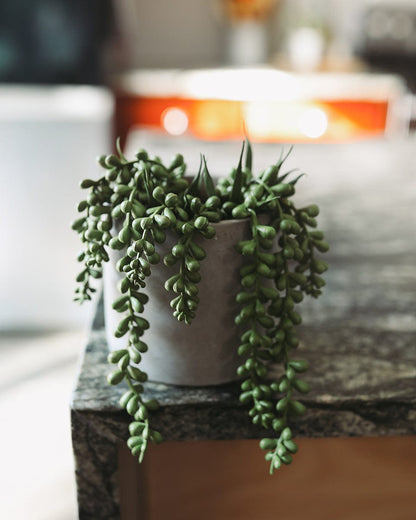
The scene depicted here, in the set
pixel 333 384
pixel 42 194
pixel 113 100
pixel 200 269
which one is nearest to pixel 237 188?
pixel 200 269

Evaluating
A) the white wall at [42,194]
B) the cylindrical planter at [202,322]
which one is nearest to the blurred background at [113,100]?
the white wall at [42,194]

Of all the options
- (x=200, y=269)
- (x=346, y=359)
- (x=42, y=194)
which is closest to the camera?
(x=200, y=269)

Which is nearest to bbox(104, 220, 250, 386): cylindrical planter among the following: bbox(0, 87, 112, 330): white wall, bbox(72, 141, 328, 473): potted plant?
bbox(72, 141, 328, 473): potted plant

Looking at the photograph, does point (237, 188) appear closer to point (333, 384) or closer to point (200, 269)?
point (200, 269)

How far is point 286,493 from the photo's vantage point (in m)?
0.68

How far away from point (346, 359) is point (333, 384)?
0.07 meters

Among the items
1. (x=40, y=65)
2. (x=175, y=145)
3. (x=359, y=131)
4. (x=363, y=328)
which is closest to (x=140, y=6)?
(x=40, y=65)

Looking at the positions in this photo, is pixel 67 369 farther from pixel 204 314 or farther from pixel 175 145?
pixel 204 314

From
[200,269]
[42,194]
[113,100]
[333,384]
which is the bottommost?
[333,384]

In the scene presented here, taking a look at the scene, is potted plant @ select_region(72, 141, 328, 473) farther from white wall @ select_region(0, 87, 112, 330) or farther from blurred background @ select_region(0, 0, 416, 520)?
white wall @ select_region(0, 87, 112, 330)

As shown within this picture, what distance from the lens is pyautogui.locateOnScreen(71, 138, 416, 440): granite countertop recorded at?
64 centimetres

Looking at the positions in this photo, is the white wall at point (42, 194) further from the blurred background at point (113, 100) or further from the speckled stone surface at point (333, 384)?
the speckled stone surface at point (333, 384)

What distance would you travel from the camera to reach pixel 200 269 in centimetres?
60

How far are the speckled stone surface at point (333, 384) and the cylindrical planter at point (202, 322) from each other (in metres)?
0.02
